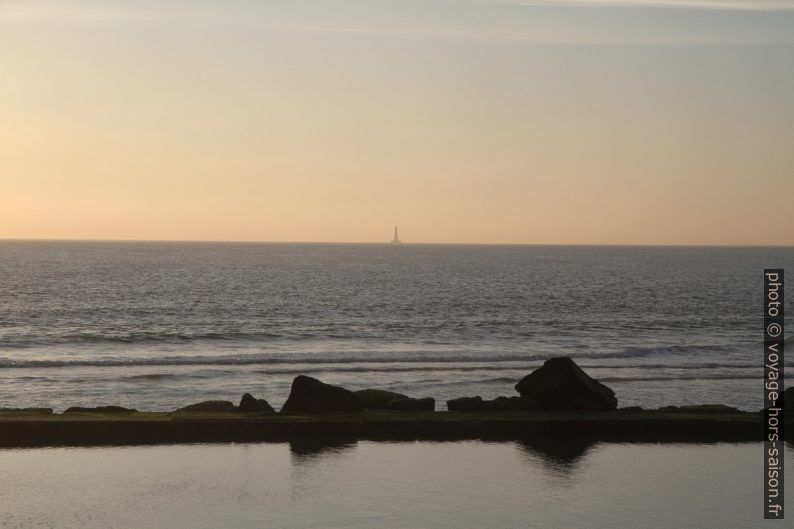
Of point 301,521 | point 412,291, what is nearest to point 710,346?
point 301,521

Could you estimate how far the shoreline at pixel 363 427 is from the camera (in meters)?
23.7

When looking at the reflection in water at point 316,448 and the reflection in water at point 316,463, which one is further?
the reflection in water at point 316,448

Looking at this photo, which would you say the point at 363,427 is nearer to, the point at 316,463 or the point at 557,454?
the point at 316,463

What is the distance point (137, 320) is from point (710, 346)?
140ft

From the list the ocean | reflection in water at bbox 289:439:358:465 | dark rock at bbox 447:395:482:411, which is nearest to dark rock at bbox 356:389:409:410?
dark rock at bbox 447:395:482:411

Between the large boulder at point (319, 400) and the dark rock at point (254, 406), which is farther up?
the large boulder at point (319, 400)

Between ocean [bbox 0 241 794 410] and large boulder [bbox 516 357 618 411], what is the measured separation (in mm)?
7352

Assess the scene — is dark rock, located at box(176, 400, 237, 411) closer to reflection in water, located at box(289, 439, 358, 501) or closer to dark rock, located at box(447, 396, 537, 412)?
reflection in water, located at box(289, 439, 358, 501)

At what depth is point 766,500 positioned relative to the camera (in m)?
19.0

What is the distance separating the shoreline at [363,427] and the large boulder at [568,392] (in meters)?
0.42

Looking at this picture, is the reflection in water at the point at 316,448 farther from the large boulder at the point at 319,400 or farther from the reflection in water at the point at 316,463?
the large boulder at the point at 319,400

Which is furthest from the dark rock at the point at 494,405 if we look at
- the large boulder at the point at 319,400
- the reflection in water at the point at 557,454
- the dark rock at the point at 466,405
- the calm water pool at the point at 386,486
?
the calm water pool at the point at 386,486

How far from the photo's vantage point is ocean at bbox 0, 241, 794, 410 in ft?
127

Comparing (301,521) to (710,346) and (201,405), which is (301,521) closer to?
(201,405)
